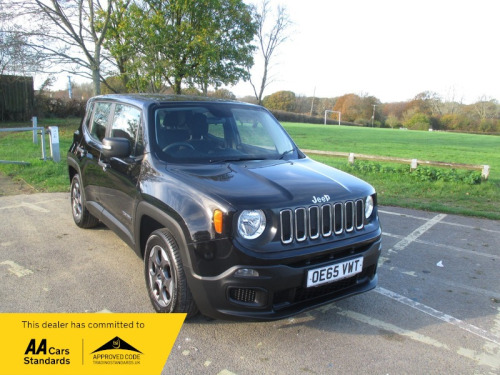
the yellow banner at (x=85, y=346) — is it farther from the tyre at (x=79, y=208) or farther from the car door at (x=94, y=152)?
the tyre at (x=79, y=208)

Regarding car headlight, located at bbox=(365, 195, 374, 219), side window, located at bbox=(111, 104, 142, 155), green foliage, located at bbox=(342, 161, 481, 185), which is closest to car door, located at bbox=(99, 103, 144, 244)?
side window, located at bbox=(111, 104, 142, 155)

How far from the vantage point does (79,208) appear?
5559 mm

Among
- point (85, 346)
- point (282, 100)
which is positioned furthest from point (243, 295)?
point (282, 100)

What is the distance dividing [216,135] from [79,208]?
2.68m

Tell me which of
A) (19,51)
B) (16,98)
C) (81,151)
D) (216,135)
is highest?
(19,51)

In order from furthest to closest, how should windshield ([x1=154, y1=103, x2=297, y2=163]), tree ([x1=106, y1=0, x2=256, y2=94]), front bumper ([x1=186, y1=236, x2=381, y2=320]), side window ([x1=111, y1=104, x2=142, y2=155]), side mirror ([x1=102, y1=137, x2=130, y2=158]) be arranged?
tree ([x1=106, y1=0, x2=256, y2=94]) → side window ([x1=111, y1=104, x2=142, y2=155]) → windshield ([x1=154, y1=103, x2=297, y2=163]) → side mirror ([x1=102, y1=137, x2=130, y2=158]) → front bumper ([x1=186, y1=236, x2=381, y2=320])

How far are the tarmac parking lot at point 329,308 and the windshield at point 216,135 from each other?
141cm

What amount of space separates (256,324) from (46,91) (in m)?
29.3

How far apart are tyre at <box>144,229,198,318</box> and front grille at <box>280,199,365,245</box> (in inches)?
33.0

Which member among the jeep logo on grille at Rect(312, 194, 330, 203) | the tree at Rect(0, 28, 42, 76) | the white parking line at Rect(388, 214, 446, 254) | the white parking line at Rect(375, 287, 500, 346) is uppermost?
the tree at Rect(0, 28, 42, 76)

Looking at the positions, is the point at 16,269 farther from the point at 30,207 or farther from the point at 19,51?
the point at 19,51

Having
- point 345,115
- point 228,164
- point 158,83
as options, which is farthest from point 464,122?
point 228,164

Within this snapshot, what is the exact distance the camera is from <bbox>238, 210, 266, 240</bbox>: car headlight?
276 cm

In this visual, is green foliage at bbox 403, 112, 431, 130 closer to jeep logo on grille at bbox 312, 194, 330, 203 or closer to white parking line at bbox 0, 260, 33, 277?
jeep logo on grille at bbox 312, 194, 330, 203
